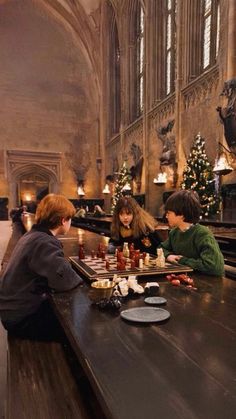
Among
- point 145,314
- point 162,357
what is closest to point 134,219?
point 145,314

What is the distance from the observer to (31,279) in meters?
1.91

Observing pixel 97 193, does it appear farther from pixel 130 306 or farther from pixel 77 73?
pixel 130 306

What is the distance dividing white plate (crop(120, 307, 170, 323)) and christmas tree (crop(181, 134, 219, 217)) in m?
7.49

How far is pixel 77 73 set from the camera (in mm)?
19859

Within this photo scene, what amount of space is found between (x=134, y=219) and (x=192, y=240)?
1007 millimetres

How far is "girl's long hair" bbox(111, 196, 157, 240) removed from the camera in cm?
331

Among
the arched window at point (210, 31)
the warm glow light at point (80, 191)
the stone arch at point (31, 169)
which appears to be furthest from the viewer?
the warm glow light at point (80, 191)

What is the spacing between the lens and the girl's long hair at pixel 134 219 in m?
3.31

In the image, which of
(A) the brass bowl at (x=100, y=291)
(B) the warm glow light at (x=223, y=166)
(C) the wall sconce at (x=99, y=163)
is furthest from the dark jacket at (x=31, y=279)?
(C) the wall sconce at (x=99, y=163)

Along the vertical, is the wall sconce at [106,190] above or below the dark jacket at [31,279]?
above

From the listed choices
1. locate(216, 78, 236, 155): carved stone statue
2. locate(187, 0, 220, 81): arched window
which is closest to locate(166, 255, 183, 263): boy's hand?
locate(216, 78, 236, 155): carved stone statue

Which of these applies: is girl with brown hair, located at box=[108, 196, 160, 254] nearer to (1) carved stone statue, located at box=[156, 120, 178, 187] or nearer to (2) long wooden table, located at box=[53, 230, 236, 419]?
(2) long wooden table, located at box=[53, 230, 236, 419]

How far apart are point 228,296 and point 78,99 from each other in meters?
19.8

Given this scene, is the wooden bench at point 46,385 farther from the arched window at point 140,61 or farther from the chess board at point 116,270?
the arched window at point 140,61
